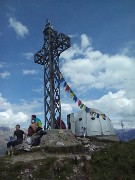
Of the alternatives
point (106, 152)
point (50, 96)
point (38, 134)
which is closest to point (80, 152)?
point (106, 152)

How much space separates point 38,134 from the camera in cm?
2086

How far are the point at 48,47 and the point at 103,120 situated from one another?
493 inches

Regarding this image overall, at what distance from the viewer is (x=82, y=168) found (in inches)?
603

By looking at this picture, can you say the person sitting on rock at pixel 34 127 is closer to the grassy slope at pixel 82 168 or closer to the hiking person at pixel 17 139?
the hiking person at pixel 17 139

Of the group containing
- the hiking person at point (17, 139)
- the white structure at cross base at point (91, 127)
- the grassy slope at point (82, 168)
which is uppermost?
the white structure at cross base at point (91, 127)

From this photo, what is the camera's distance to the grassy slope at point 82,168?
46.9 feet

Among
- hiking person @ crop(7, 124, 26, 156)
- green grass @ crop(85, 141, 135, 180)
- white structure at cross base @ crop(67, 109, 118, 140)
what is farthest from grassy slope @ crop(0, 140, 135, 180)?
white structure at cross base @ crop(67, 109, 118, 140)

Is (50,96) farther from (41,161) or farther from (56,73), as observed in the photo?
(41,161)

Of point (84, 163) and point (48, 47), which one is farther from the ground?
point (48, 47)

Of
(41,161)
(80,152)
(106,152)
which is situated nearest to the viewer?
(41,161)

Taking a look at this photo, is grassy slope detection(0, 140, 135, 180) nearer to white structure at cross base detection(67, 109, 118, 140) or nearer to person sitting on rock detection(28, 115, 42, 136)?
person sitting on rock detection(28, 115, 42, 136)

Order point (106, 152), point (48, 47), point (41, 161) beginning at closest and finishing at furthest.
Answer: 1. point (41, 161)
2. point (106, 152)
3. point (48, 47)

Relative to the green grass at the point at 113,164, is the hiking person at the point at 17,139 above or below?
above

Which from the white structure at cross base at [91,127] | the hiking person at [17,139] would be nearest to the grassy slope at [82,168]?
the hiking person at [17,139]
